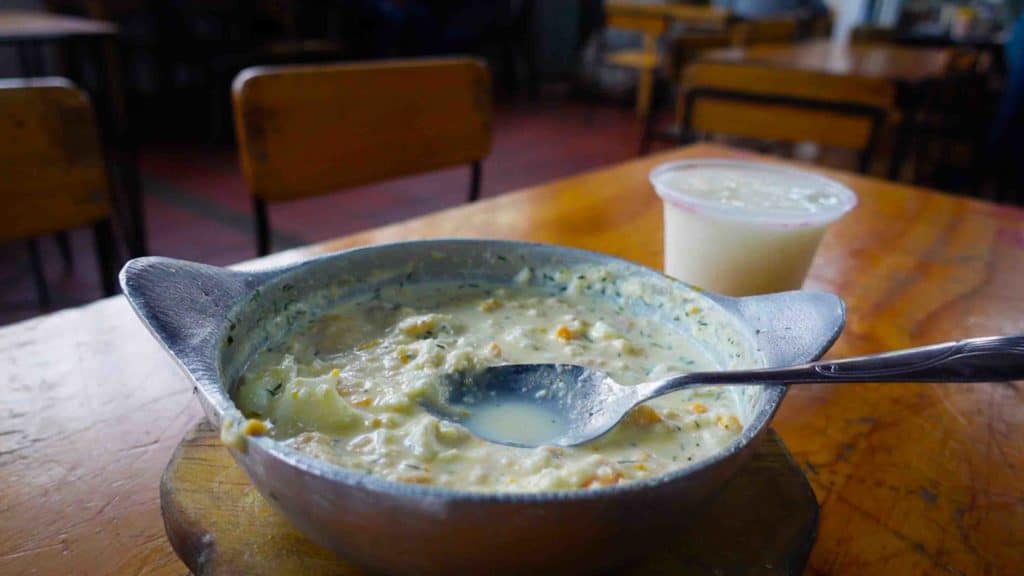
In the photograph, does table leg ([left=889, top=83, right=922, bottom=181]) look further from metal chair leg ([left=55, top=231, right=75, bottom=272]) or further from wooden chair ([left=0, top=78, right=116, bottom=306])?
metal chair leg ([left=55, top=231, right=75, bottom=272])

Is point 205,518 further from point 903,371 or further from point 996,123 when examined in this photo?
point 996,123

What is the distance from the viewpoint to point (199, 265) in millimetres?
523

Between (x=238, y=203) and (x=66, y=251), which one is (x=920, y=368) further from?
(x=238, y=203)

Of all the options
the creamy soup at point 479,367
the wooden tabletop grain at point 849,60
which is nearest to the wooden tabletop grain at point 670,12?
the wooden tabletop grain at point 849,60

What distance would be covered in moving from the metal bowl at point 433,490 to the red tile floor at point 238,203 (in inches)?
85.4

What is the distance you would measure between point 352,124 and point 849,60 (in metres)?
2.44

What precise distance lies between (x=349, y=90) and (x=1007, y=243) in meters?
1.14

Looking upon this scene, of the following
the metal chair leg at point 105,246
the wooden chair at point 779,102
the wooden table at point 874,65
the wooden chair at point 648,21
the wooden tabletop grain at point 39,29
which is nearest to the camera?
the metal chair leg at point 105,246

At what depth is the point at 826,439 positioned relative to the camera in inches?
24.9

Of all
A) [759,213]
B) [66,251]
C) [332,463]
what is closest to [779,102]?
[759,213]

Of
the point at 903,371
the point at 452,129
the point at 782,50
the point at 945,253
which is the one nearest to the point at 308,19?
the point at 782,50

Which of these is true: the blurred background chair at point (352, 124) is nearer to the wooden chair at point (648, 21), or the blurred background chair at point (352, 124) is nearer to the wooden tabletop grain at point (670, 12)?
the wooden chair at point (648, 21)

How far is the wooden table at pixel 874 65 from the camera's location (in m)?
2.57

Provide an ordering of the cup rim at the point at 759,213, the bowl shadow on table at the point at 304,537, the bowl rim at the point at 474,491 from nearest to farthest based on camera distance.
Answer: the bowl rim at the point at 474,491 < the bowl shadow on table at the point at 304,537 < the cup rim at the point at 759,213
